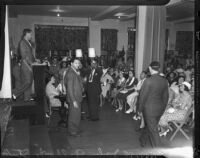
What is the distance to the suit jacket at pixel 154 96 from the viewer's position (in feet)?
10.7

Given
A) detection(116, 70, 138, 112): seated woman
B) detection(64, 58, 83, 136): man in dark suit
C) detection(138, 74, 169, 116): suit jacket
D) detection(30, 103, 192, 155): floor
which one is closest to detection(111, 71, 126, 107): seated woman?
detection(116, 70, 138, 112): seated woman

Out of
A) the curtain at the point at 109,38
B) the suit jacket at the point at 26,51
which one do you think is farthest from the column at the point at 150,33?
the curtain at the point at 109,38

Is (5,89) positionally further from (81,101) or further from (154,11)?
(154,11)

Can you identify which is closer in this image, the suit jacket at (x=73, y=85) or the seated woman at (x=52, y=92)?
the suit jacket at (x=73, y=85)

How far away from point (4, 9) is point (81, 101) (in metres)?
1.59

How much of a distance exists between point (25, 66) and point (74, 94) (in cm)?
77

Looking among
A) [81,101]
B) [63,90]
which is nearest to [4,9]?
[63,90]

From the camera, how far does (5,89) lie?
343cm

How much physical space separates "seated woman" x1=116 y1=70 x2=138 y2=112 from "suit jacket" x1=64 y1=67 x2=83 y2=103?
0.86 m

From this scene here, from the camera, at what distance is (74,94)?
144 inches

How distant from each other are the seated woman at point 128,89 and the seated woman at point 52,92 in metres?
1.01

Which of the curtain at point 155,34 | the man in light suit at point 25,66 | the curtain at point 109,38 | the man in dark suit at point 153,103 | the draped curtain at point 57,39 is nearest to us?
the man in dark suit at point 153,103

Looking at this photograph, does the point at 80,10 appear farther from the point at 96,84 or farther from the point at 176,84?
the point at 176,84

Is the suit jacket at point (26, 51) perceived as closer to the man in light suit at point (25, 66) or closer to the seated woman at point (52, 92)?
the man in light suit at point (25, 66)
